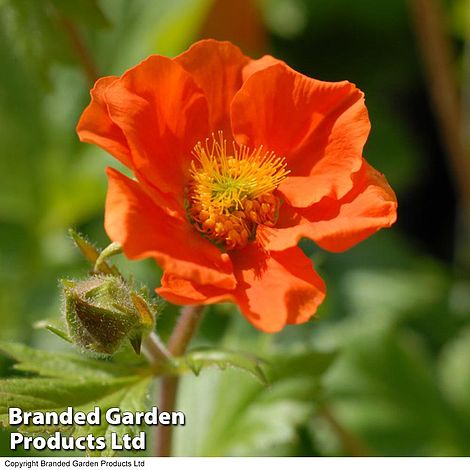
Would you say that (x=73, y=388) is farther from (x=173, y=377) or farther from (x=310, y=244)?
(x=310, y=244)

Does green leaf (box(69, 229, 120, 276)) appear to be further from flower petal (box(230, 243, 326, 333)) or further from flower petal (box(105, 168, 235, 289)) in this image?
flower petal (box(230, 243, 326, 333))

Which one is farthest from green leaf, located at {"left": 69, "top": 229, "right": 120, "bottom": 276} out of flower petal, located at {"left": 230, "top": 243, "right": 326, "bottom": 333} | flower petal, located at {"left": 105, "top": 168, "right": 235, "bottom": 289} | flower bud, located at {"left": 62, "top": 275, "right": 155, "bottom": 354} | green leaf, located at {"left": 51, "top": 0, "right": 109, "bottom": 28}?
green leaf, located at {"left": 51, "top": 0, "right": 109, "bottom": 28}

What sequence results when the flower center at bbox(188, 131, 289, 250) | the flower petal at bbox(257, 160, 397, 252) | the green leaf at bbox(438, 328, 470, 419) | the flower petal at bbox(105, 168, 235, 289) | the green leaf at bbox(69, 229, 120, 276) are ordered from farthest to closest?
the green leaf at bbox(438, 328, 470, 419) → the flower center at bbox(188, 131, 289, 250) → the green leaf at bbox(69, 229, 120, 276) → the flower petal at bbox(257, 160, 397, 252) → the flower petal at bbox(105, 168, 235, 289)

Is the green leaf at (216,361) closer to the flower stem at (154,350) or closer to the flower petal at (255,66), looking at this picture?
the flower stem at (154,350)

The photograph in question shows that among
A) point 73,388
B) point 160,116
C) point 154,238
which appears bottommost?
point 73,388

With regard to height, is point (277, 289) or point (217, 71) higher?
point (217, 71)

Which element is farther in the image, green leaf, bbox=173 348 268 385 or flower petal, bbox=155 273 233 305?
green leaf, bbox=173 348 268 385

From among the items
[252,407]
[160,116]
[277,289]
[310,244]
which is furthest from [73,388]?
[310,244]
